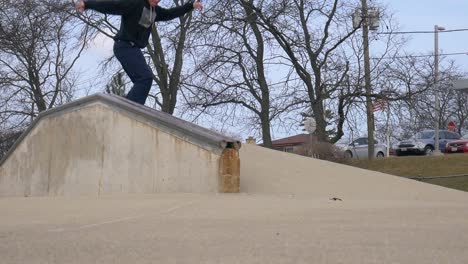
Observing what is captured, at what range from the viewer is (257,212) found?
6074 mm

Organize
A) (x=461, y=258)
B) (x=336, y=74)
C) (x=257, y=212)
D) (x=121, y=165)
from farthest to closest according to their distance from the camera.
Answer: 1. (x=336, y=74)
2. (x=121, y=165)
3. (x=257, y=212)
4. (x=461, y=258)

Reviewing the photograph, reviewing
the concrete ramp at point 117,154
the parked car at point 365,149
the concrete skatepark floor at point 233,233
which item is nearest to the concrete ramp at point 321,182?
the concrete ramp at point 117,154

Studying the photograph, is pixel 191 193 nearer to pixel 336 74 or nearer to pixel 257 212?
pixel 257 212

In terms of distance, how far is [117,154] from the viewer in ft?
29.5

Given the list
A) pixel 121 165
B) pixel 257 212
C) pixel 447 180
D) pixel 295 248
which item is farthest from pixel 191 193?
pixel 447 180

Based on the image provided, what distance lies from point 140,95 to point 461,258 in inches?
272

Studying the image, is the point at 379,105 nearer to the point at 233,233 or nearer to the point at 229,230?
the point at 229,230

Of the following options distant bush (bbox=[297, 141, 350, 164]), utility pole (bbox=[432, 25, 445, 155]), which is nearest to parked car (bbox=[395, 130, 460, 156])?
utility pole (bbox=[432, 25, 445, 155])

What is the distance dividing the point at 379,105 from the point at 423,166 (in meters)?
3.03

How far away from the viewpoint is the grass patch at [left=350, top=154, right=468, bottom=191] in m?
22.0

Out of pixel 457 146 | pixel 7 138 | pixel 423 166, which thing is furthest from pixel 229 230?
pixel 457 146

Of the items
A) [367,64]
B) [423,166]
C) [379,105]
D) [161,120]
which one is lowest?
[161,120]

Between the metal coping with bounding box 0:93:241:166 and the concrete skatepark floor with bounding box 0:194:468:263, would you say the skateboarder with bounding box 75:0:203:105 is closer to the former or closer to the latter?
the metal coping with bounding box 0:93:241:166

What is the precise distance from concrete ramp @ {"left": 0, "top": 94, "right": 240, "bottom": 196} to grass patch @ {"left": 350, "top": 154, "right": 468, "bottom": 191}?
44.6 feet
